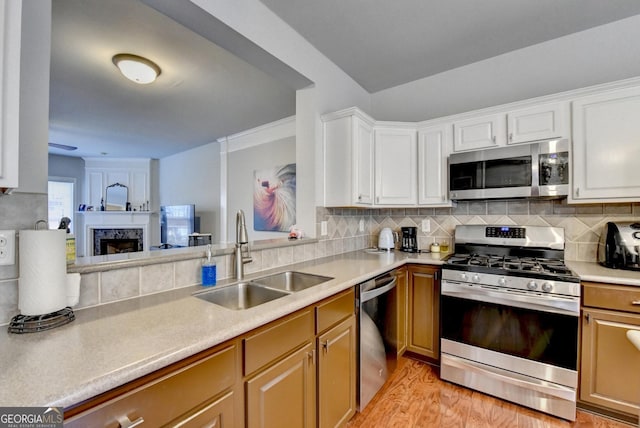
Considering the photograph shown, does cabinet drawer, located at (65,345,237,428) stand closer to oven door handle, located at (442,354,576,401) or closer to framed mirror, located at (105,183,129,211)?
oven door handle, located at (442,354,576,401)

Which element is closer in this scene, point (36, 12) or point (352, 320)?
point (36, 12)

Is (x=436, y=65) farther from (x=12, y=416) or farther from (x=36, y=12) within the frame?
(x=12, y=416)

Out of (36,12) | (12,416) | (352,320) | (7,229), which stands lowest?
(352,320)

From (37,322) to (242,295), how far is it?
0.82 m

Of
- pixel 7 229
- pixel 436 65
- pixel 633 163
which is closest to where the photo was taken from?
pixel 7 229

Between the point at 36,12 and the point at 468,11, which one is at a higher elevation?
the point at 468,11

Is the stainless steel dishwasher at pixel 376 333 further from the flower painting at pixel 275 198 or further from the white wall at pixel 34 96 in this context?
the flower painting at pixel 275 198

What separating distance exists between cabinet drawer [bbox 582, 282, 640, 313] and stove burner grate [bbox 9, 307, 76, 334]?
102 inches

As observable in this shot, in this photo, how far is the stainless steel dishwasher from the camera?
1.73 metres

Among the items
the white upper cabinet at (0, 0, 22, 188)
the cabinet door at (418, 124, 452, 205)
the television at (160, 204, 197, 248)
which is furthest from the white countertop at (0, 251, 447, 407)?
the television at (160, 204, 197, 248)

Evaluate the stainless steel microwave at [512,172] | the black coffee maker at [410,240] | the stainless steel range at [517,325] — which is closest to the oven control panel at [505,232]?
the stainless steel range at [517,325]

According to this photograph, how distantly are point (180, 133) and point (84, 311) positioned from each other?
169 inches

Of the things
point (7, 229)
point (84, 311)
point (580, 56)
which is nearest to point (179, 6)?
point (7, 229)

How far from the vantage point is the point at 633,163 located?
1.84 m
